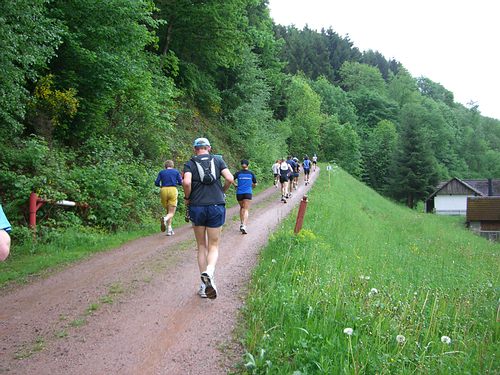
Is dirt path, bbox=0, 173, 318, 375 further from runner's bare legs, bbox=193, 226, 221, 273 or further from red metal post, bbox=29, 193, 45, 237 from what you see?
red metal post, bbox=29, 193, 45, 237

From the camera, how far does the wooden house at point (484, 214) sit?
5188cm

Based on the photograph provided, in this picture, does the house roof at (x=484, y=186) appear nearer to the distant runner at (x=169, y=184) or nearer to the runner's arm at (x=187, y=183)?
the distant runner at (x=169, y=184)

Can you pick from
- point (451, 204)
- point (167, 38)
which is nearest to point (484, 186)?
point (451, 204)

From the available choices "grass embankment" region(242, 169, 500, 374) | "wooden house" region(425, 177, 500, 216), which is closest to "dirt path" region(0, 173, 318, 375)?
"grass embankment" region(242, 169, 500, 374)

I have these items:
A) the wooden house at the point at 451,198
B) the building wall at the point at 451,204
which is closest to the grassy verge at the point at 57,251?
the wooden house at the point at 451,198

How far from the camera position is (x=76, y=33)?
13445 mm

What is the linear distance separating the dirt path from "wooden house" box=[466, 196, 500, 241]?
51264 millimetres

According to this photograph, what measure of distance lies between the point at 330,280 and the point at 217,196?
6.94 ft

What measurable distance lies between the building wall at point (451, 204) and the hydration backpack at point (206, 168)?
6777cm

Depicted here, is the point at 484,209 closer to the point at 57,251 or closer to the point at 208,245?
the point at 57,251

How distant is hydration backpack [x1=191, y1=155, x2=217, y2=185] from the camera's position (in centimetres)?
626

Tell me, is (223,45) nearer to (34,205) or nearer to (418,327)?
(34,205)

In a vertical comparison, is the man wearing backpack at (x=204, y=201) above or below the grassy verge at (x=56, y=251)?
above

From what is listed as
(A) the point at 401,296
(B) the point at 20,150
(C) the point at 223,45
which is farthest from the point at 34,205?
(C) the point at 223,45
